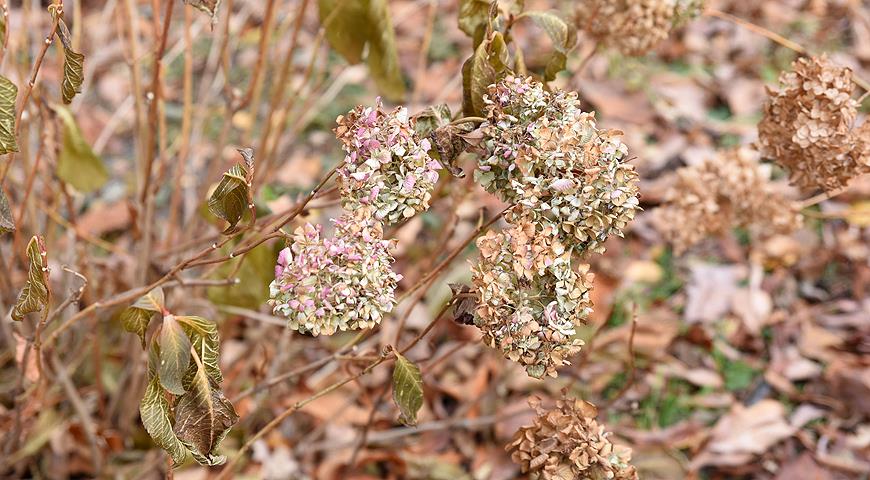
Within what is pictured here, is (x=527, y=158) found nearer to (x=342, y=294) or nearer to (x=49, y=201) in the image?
(x=342, y=294)

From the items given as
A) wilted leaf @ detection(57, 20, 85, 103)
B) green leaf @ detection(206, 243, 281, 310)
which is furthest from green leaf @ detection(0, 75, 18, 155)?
green leaf @ detection(206, 243, 281, 310)

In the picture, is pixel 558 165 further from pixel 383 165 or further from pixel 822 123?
pixel 822 123

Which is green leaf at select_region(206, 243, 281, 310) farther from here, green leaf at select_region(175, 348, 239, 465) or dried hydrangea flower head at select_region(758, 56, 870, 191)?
dried hydrangea flower head at select_region(758, 56, 870, 191)

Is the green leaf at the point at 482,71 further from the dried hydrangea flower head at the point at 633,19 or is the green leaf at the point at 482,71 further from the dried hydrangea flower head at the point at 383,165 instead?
the dried hydrangea flower head at the point at 633,19

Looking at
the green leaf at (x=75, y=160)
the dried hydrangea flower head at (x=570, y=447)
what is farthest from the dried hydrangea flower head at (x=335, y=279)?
the green leaf at (x=75, y=160)

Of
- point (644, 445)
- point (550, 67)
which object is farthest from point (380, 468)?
point (550, 67)

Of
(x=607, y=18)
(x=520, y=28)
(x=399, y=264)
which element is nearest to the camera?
(x=607, y=18)

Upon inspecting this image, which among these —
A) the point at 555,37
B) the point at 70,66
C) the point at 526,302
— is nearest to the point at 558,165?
the point at 526,302
